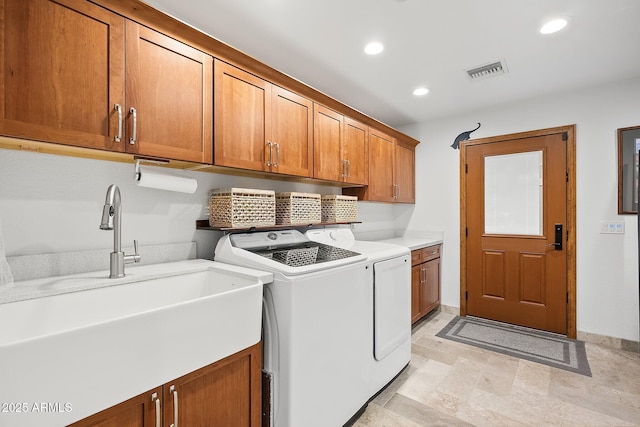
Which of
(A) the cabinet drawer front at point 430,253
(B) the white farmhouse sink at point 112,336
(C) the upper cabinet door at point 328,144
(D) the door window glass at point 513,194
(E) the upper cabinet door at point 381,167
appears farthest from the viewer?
(A) the cabinet drawer front at point 430,253

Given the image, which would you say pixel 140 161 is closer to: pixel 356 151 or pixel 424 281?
pixel 356 151

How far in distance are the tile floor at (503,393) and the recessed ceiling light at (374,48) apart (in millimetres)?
2486

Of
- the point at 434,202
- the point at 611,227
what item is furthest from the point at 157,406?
the point at 611,227

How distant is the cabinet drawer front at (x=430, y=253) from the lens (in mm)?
3414

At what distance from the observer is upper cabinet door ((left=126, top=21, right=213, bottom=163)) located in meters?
1.41

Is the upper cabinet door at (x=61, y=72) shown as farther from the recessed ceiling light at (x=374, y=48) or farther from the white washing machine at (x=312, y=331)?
the recessed ceiling light at (x=374, y=48)

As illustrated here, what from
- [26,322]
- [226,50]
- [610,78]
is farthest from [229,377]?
[610,78]

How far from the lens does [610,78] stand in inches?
108

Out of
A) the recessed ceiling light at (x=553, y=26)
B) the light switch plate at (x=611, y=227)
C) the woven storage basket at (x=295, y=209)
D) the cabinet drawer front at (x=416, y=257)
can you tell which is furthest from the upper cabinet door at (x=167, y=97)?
the light switch plate at (x=611, y=227)

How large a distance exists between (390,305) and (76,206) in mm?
2019

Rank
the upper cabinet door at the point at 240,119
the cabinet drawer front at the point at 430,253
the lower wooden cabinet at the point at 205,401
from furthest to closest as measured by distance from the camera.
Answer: the cabinet drawer front at the point at 430,253 < the upper cabinet door at the point at 240,119 < the lower wooden cabinet at the point at 205,401

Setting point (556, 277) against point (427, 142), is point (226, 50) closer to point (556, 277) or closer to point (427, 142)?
point (427, 142)

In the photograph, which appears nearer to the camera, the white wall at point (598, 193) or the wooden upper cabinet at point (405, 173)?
the white wall at point (598, 193)

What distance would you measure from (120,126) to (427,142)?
11.6 ft
